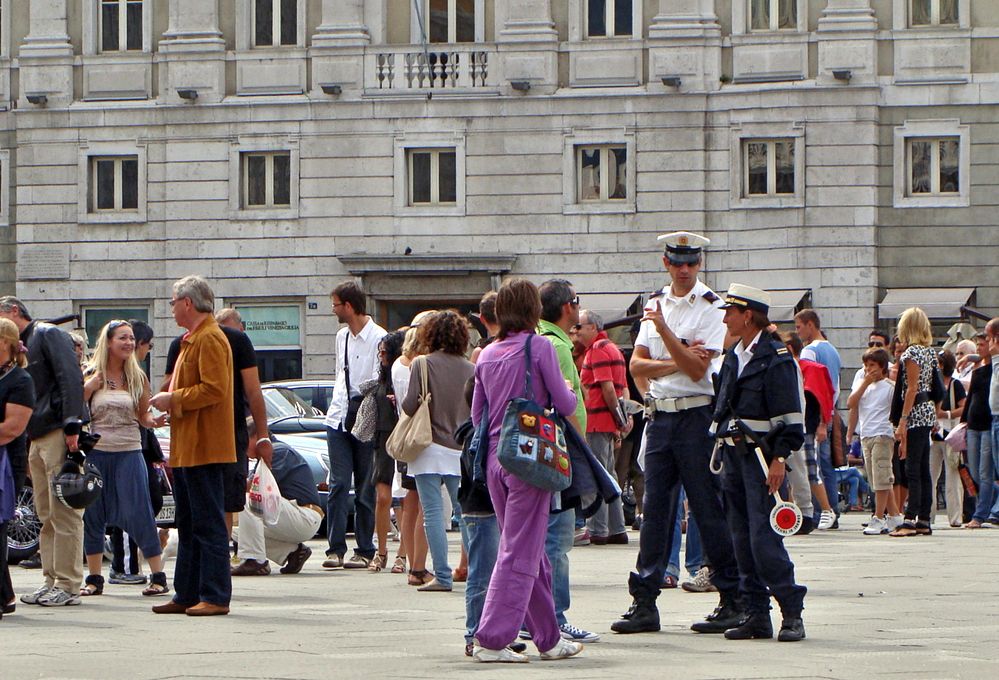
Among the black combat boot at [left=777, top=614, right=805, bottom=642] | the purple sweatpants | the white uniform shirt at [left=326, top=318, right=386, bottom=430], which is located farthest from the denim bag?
the white uniform shirt at [left=326, top=318, right=386, bottom=430]

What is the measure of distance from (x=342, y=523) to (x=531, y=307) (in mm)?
6474

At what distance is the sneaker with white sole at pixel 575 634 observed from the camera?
32.1 ft

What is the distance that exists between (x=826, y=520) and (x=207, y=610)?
997 cm

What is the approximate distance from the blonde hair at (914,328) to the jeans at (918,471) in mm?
771

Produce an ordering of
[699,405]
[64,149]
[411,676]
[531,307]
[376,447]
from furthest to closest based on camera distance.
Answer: [64,149] → [376,447] → [699,405] → [531,307] → [411,676]

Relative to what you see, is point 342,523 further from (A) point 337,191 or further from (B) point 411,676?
(A) point 337,191

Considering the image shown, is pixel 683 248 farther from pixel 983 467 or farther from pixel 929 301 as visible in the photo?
pixel 929 301

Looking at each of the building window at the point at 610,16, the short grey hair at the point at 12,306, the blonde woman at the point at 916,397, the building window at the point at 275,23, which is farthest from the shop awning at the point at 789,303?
the short grey hair at the point at 12,306

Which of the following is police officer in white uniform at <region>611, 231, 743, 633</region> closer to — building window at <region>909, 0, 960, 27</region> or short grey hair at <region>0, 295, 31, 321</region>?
short grey hair at <region>0, 295, 31, 321</region>

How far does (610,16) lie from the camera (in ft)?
118

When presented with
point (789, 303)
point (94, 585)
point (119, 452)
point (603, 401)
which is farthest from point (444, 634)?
point (789, 303)

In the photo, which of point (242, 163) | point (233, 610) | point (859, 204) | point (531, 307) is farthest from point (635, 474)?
point (242, 163)

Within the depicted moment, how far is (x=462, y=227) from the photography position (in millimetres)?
36219

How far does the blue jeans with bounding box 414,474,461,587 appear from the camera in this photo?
12812mm
